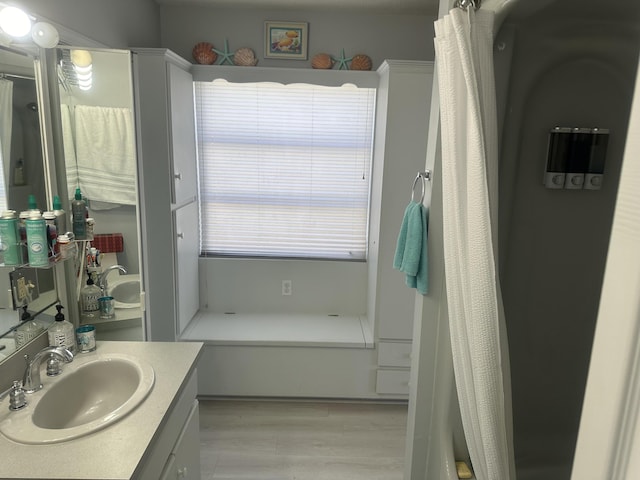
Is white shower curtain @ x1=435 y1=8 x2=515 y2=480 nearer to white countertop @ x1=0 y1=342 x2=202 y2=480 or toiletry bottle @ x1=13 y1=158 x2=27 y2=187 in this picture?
white countertop @ x1=0 y1=342 x2=202 y2=480

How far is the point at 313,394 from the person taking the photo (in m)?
2.93

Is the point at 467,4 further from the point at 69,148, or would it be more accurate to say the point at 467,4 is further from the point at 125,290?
the point at 125,290

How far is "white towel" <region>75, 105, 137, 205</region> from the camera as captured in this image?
1.86 metres

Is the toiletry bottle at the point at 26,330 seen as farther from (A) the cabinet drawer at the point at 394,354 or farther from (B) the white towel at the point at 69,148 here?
(A) the cabinet drawer at the point at 394,354

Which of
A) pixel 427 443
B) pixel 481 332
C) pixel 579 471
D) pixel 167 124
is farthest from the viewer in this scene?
pixel 167 124

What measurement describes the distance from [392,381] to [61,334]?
199cm

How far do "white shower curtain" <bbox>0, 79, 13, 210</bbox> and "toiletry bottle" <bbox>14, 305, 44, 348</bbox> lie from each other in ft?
1.30

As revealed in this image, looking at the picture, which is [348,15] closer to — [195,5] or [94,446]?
[195,5]

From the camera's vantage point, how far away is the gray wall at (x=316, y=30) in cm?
287

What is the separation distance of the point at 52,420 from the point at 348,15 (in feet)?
8.85

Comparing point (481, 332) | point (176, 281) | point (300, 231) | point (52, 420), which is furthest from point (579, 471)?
point (300, 231)

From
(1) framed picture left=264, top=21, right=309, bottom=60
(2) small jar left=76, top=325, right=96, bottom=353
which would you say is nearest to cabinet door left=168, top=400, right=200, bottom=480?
(2) small jar left=76, top=325, right=96, bottom=353

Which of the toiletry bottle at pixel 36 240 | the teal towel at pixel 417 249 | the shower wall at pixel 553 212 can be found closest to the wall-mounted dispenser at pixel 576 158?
the shower wall at pixel 553 212

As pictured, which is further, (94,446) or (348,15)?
(348,15)
